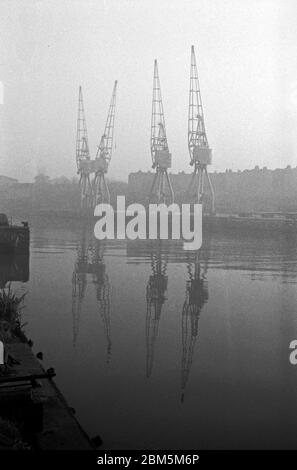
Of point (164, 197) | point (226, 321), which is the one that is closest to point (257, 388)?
point (226, 321)

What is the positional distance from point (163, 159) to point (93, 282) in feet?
119

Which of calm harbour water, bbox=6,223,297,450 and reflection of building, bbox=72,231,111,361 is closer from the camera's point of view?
calm harbour water, bbox=6,223,297,450

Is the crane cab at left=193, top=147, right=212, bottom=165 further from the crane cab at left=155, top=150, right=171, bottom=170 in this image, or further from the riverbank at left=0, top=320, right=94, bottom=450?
the riverbank at left=0, top=320, right=94, bottom=450

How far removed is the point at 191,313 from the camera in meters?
6.36

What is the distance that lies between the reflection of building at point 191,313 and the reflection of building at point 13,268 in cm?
325

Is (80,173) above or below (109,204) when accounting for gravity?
above

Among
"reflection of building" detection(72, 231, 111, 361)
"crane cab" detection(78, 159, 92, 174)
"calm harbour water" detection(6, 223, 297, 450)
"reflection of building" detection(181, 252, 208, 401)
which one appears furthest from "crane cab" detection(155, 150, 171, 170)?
"calm harbour water" detection(6, 223, 297, 450)

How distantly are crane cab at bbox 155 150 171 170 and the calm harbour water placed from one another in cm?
3517

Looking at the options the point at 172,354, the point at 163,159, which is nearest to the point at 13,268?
the point at 172,354

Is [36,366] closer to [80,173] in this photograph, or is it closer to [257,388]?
[257,388]

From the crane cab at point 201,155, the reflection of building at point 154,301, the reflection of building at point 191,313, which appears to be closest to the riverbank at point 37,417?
the reflection of building at point 191,313

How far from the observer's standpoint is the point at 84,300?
704 cm

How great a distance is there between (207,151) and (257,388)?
3920 centimetres

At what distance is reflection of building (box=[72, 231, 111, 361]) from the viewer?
19.0 ft
